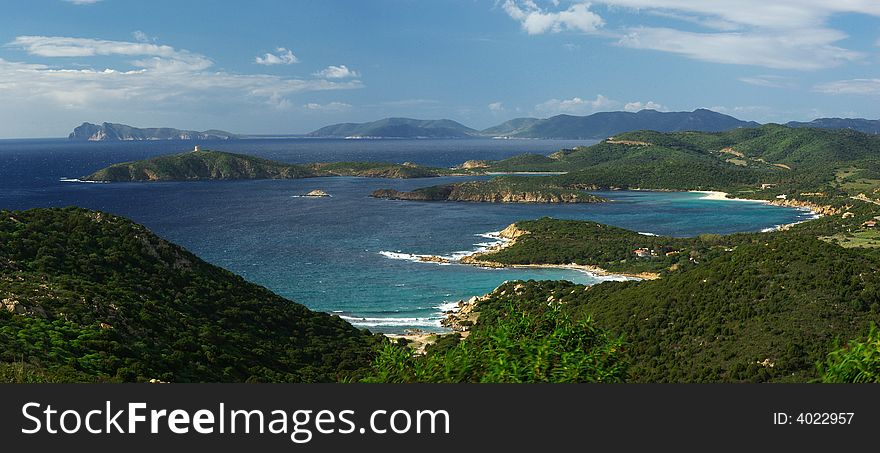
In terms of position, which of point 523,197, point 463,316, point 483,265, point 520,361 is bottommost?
point 463,316

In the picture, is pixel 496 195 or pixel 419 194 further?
pixel 496 195

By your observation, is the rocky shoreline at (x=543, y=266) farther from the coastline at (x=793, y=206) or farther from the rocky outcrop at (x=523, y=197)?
the rocky outcrop at (x=523, y=197)

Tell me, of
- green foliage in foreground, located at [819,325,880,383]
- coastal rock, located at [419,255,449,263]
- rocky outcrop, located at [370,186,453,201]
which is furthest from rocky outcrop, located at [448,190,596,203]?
green foliage in foreground, located at [819,325,880,383]

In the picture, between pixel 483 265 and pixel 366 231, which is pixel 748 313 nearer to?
pixel 483 265

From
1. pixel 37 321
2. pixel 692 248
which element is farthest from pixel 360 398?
pixel 692 248

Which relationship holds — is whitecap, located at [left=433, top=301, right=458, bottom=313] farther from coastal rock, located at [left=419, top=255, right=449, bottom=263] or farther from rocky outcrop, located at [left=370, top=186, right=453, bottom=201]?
rocky outcrop, located at [left=370, top=186, right=453, bottom=201]

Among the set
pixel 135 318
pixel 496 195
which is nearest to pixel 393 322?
pixel 135 318

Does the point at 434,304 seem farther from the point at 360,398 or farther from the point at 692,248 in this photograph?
the point at 360,398
